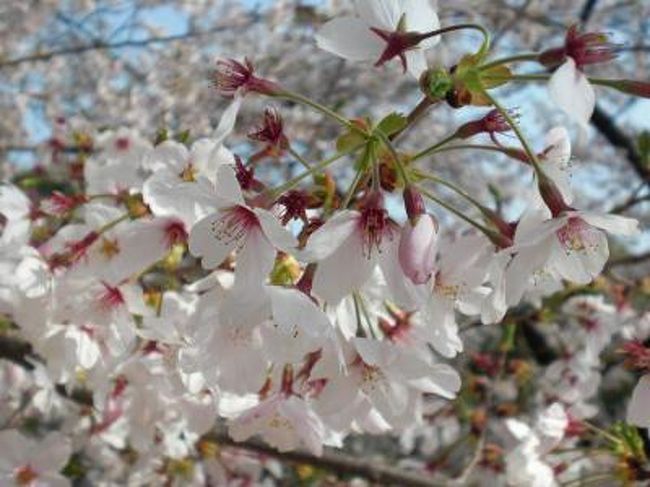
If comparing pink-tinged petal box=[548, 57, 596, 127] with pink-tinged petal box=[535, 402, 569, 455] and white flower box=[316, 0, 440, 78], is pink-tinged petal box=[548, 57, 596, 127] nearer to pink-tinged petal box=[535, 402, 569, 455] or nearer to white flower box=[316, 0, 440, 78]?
white flower box=[316, 0, 440, 78]

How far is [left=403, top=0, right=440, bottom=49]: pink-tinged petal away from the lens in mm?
1133

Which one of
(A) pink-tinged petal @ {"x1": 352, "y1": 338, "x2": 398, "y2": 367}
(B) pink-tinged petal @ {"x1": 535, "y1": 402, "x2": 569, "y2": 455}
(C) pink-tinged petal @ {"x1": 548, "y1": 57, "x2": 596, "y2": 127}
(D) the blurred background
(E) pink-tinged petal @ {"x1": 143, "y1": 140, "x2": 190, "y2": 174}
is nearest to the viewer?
(C) pink-tinged petal @ {"x1": 548, "y1": 57, "x2": 596, "y2": 127}

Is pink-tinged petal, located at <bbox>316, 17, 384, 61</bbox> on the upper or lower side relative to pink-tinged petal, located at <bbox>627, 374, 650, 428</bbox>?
upper

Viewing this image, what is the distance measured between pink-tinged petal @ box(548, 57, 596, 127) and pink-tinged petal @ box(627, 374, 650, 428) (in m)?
0.51

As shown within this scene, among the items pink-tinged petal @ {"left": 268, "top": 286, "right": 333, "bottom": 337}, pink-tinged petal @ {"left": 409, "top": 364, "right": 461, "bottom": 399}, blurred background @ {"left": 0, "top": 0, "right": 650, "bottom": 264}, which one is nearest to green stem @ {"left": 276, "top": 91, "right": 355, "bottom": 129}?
pink-tinged petal @ {"left": 268, "top": 286, "right": 333, "bottom": 337}

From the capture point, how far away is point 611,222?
112cm

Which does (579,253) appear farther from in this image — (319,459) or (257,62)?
(257,62)

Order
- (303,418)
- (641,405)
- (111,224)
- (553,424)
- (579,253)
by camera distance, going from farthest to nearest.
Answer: (553,424), (111,224), (303,418), (641,405), (579,253)

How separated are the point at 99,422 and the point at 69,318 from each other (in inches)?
43.9

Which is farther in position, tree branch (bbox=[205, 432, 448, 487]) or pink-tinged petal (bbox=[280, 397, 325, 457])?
tree branch (bbox=[205, 432, 448, 487])

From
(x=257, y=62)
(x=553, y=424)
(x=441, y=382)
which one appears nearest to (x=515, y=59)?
(x=441, y=382)

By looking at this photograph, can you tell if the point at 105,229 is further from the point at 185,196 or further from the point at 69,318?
the point at 185,196

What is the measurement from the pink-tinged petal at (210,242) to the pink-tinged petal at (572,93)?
45 centimetres

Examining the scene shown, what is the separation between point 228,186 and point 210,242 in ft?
0.42
